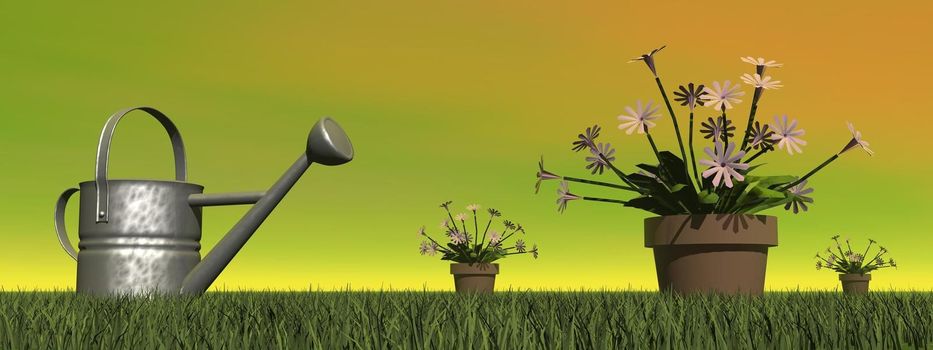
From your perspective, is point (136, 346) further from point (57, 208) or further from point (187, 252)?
point (57, 208)

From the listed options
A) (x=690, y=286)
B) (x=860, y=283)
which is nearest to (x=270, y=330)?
(x=690, y=286)

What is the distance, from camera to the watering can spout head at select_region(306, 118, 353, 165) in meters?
2.85

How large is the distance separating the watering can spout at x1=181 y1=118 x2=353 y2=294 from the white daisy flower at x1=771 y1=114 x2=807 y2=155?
1.48 metres

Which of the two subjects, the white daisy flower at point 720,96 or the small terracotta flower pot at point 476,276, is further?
the small terracotta flower pot at point 476,276

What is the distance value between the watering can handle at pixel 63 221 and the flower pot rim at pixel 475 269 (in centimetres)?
316

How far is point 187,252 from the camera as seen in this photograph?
311cm

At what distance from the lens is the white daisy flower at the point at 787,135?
2840mm

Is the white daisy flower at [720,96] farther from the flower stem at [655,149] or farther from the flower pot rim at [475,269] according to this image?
the flower pot rim at [475,269]

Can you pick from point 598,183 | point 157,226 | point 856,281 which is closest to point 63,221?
point 157,226

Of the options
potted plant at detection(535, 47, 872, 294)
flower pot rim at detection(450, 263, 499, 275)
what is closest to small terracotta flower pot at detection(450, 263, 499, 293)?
flower pot rim at detection(450, 263, 499, 275)

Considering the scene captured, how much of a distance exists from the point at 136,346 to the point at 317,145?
145 centimetres

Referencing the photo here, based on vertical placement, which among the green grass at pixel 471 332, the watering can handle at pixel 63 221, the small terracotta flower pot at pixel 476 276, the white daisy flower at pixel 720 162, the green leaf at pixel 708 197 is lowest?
the green grass at pixel 471 332

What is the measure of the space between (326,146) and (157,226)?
722 mm

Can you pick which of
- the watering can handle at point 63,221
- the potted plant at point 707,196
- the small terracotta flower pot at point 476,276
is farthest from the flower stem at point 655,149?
the small terracotta flower pot at point 476,276
